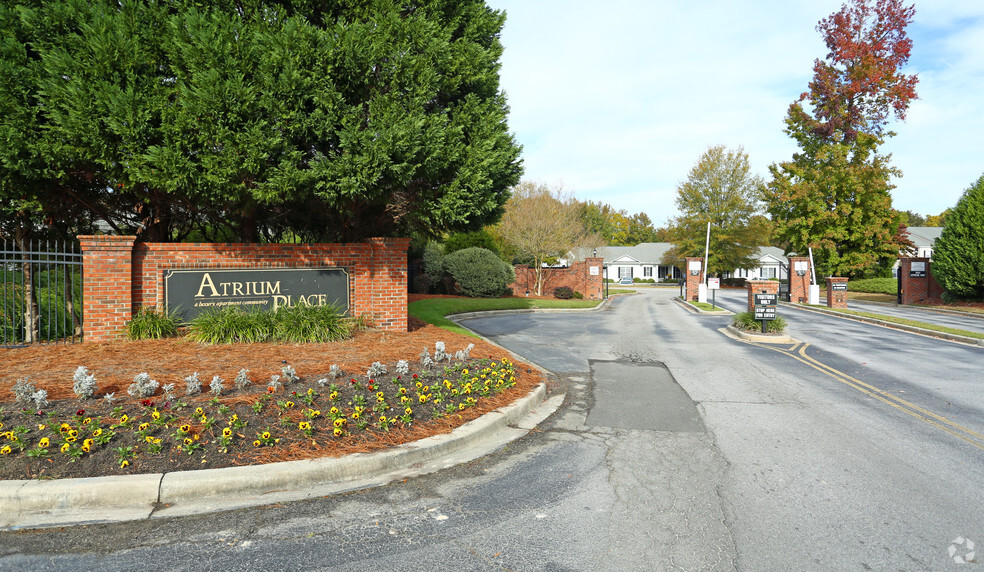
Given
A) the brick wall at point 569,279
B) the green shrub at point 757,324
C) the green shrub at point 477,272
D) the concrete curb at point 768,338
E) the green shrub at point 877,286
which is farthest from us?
the green shrub at point 877,286

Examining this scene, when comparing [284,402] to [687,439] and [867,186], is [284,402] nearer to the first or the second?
[687,439]

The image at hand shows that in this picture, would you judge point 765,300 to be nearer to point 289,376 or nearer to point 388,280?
point 388,280

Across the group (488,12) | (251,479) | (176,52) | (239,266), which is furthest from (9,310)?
(488,12)

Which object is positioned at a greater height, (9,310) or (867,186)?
(867,186)

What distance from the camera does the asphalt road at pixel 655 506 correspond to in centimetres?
319

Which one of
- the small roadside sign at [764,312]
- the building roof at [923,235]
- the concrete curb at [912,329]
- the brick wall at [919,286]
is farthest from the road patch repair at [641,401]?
the building roof at [923,235]

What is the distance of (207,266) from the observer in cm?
934

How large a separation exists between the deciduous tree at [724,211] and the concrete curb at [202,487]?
174 ft

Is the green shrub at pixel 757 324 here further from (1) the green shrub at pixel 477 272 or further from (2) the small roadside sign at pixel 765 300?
(1) the green shrub at pixel 477 272

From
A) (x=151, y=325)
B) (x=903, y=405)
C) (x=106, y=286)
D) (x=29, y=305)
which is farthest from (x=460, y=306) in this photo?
(x=903, y=405)

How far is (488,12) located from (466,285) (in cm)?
1829

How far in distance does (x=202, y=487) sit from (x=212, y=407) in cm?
126

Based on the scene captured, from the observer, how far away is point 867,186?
35312mm

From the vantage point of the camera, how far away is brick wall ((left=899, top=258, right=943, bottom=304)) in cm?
2849
